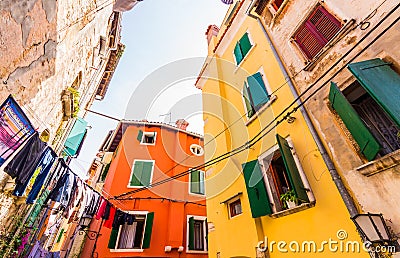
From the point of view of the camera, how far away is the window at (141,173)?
41.7ft

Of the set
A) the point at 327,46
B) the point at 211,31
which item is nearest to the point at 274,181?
the point at 327,46

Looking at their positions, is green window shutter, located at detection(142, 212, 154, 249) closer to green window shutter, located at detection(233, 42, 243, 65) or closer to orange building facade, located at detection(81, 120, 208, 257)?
orange building facade, located at detection(81, 120, 208, 257)

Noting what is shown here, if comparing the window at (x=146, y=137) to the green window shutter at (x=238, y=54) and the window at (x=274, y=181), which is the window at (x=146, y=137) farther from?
the window at (x=274, y=181)

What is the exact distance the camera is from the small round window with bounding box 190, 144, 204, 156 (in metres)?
15.6

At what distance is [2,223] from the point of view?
4559 millimetres

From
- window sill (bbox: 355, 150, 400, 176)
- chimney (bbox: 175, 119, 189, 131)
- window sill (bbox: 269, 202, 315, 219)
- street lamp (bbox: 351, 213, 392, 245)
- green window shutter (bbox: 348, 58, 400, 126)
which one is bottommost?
street lamp (bbox: 351, 213, 392, 245)

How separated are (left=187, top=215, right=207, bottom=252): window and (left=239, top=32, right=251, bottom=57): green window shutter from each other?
9820 mm

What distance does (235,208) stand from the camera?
693cm

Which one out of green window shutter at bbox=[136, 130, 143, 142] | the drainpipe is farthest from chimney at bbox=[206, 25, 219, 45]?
the drainpipe

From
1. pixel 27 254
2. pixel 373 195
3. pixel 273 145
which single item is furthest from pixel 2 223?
pixel 373 195

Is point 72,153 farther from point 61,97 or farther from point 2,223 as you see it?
point 2,223

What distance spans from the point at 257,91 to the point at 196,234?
31.1ft

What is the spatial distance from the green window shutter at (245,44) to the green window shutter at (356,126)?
5.18m

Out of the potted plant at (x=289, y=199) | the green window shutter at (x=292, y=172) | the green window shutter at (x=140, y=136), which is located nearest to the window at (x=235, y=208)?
the potted plant at (x=289, y=199)
